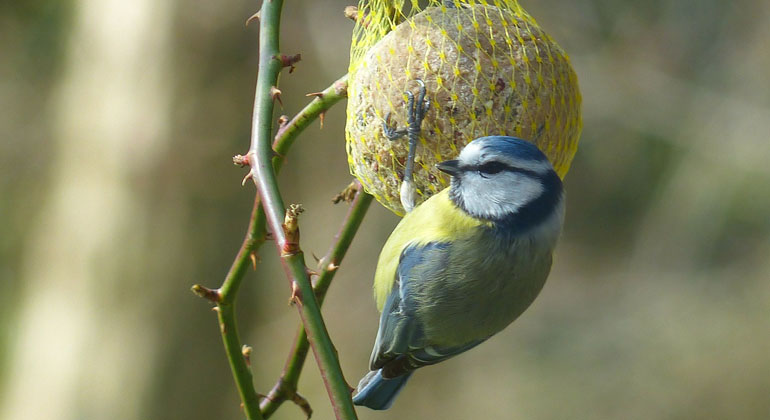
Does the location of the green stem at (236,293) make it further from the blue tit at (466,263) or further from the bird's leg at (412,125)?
the blue tit at (466,263)

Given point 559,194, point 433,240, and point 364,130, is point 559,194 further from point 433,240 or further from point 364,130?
point 364,130

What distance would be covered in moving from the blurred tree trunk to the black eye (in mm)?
2703

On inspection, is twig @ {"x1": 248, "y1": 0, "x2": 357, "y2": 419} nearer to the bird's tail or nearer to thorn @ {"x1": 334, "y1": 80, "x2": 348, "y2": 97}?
thorn @ {"x1": 334, "y1": 80, "x2": 348, "y2": 97}

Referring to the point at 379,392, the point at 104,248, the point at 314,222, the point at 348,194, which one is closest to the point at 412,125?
the point at 348,194

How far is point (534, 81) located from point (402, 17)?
0.45 meters

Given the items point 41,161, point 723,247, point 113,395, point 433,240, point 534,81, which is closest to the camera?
point 534,81

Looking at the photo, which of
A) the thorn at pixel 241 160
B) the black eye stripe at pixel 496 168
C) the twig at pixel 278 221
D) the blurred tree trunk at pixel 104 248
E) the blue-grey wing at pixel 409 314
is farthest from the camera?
the blurred tree trunk at pixel 104 248

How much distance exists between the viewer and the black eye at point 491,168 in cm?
177

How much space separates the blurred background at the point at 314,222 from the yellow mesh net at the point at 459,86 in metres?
2.50

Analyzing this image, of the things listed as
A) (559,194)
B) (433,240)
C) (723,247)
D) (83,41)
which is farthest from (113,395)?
(723,247)

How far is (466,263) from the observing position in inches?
77.9

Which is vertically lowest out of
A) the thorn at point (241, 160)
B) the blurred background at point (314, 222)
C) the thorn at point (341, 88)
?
the blurred background at point (314, 222)

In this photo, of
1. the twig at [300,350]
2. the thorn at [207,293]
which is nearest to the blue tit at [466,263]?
the twig at [300,350]

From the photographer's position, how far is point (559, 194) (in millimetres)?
1914
